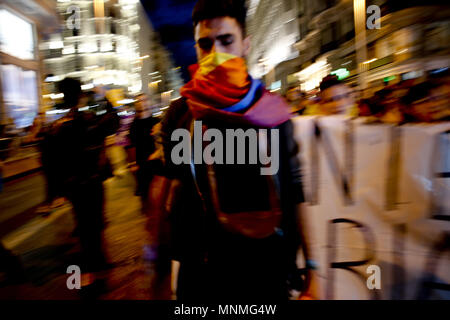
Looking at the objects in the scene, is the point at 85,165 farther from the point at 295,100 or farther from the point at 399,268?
the point at 295,100

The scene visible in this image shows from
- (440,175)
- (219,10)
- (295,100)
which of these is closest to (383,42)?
(295,100)

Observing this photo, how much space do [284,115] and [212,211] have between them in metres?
0.50

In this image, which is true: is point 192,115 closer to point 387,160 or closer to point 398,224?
point 387,160

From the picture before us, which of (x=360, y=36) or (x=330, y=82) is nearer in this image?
(x=330, y=82)

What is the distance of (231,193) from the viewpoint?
4.25ft

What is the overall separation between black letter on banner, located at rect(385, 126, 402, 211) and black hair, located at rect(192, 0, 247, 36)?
1.24 meters

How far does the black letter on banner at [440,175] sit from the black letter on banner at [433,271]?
141 mm

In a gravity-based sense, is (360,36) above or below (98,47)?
below

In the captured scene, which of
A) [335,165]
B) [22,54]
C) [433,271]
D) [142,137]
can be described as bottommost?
[433,271]

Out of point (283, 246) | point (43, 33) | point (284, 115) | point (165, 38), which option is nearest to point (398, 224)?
point (283, 246)

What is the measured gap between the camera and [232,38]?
140 centimetres

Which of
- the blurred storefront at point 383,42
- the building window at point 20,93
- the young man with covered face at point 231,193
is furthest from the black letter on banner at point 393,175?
the building window at point 20,93

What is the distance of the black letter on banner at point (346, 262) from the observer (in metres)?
1.96

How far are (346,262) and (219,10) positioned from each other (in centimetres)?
161
